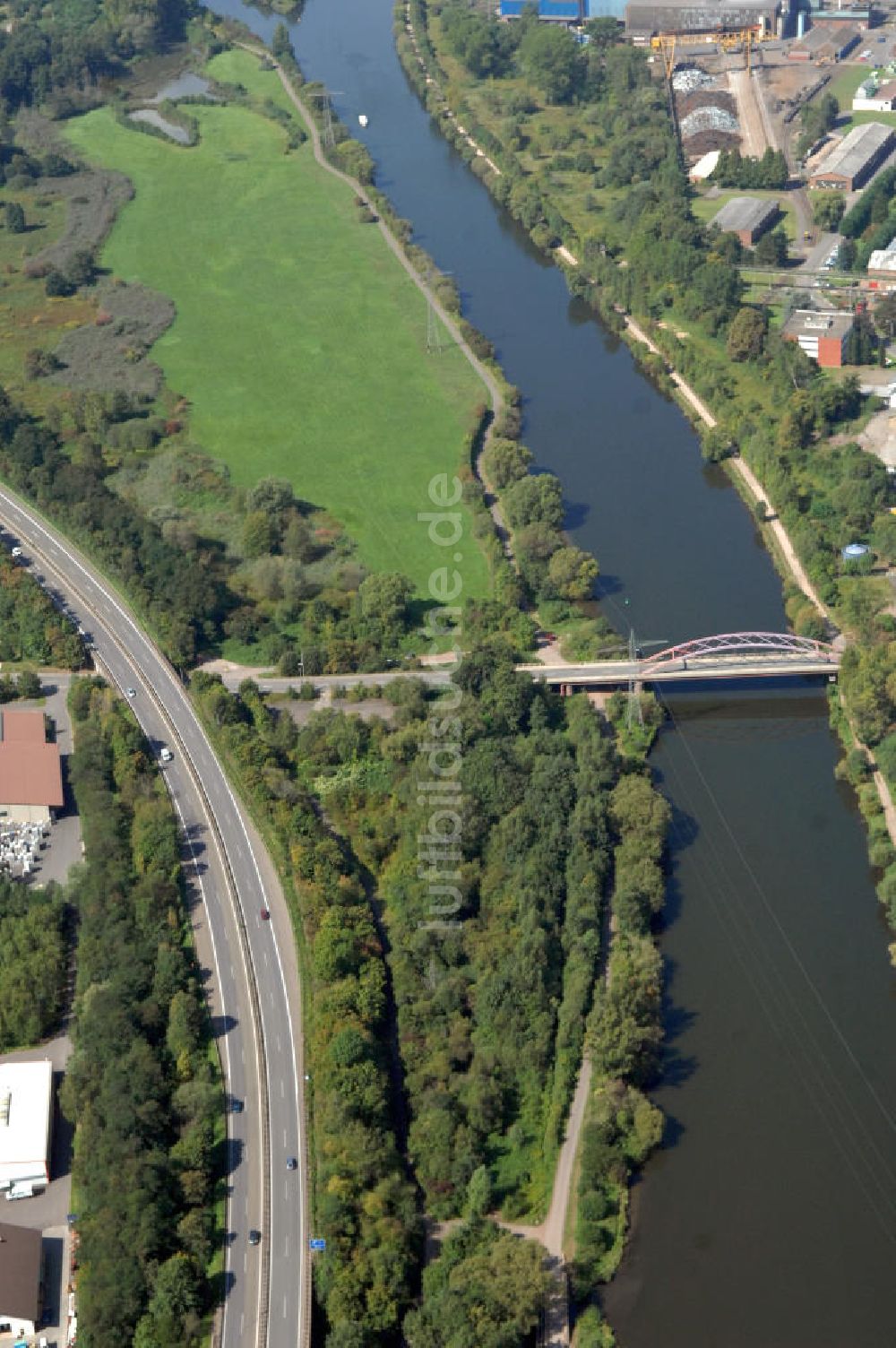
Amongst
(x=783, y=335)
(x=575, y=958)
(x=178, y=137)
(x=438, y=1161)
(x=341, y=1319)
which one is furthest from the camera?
(x=178, y=137)

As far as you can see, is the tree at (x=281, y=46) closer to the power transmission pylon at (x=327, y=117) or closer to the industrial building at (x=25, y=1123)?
the power transmission pylon at (x=327, y=117)

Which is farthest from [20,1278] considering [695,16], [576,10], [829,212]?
[576,10]

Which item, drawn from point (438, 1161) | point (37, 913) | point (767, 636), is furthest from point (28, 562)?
point (438, 1161)

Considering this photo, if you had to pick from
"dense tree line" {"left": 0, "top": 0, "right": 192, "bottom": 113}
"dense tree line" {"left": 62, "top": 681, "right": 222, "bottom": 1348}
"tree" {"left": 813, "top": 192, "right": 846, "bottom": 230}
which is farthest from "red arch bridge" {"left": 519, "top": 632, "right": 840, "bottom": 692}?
"dense tree line" {"left": 0, "top": 0, "right": 192, "bottom": 113}

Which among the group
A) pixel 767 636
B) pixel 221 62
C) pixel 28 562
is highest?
pixel 221 62

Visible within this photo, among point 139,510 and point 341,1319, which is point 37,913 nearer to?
point 341,1319

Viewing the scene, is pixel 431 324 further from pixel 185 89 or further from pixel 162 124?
pixel 185 89

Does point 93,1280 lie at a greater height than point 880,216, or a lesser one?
lesser

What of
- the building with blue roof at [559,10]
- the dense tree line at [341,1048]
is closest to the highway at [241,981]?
the dense tree line at [341,1048]
